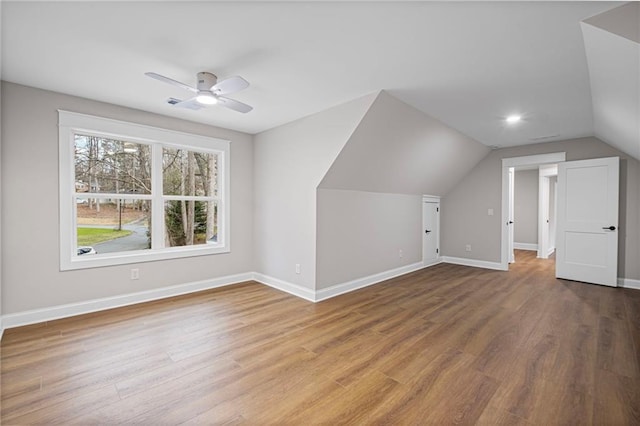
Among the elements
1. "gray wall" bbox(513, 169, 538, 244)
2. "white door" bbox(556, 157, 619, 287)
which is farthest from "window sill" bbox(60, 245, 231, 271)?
"gray wall" bbox(513, 169, 538, 244)

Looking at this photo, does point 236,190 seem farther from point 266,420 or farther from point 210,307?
point 266,420

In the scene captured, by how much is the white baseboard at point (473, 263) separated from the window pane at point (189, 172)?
17.3 feet

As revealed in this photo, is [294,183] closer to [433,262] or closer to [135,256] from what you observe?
[135,256]

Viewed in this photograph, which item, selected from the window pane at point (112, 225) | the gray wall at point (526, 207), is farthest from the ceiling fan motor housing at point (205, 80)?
the gray wall at point (526, 207)

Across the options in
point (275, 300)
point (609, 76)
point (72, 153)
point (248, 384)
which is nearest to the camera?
point (248, 384)

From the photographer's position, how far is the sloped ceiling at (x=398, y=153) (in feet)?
11.4

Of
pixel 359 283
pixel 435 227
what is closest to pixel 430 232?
pixel 435 227

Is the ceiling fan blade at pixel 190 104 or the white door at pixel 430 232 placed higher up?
the ceiling fan blade at pixel 190 104

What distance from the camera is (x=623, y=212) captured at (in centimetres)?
453

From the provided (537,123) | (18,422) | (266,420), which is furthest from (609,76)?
(18,422)

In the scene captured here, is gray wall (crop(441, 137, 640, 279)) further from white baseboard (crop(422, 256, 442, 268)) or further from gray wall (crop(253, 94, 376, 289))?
gray wall (crop(253, 94, 376, 289))

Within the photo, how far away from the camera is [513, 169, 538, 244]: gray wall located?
8164 mm

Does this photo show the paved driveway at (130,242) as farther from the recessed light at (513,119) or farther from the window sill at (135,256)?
the recessed light at (513,119)

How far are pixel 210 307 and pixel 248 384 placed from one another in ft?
A: 5.61
